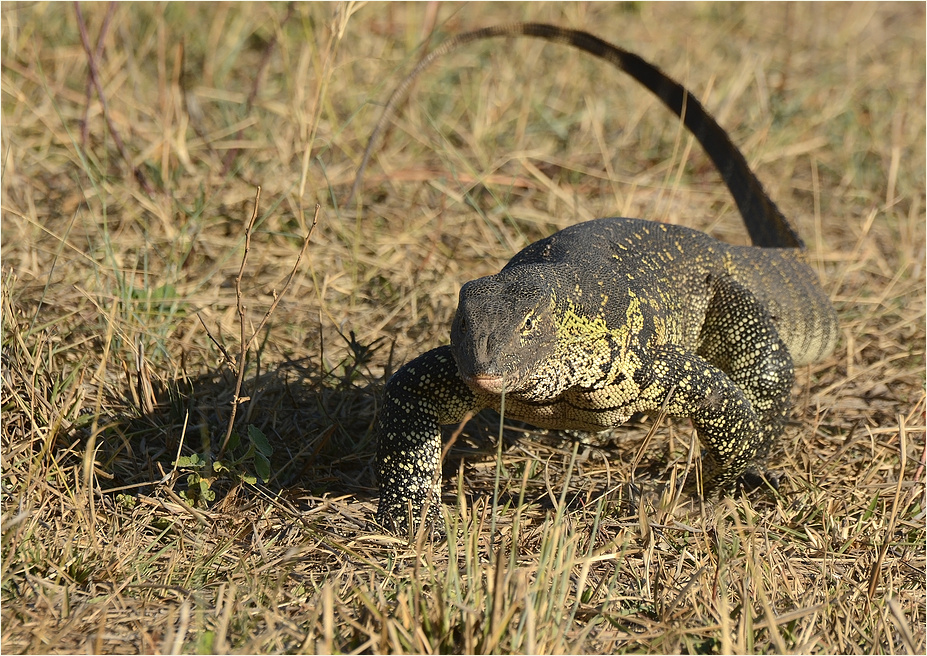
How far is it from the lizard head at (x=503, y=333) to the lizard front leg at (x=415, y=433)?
46 cm

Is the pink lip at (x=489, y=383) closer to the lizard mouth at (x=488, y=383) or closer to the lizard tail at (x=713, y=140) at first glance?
the lizard mouth at (x=488, y=383)

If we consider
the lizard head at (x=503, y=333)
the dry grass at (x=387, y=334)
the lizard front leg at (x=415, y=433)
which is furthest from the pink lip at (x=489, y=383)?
the lizard front leg at (x=415, y=433)

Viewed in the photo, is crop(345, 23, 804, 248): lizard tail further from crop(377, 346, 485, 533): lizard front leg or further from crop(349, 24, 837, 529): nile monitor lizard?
crop(377, 346, 485, 533): lizard front leg

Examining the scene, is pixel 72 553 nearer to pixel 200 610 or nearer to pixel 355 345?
pixel 200 610

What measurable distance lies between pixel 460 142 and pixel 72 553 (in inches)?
163

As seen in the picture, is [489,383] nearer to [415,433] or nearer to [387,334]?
[415,433]

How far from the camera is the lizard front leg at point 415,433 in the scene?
3.28 m

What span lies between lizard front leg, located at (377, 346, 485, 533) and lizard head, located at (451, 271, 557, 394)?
18.2 inches

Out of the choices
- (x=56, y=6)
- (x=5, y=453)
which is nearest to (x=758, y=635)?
(x=5, y=453)

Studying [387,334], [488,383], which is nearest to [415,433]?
[488,383]

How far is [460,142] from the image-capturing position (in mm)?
6402

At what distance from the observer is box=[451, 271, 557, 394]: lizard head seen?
2.65m

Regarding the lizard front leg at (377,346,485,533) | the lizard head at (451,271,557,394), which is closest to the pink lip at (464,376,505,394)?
the lizard head at (451,271,557,394)

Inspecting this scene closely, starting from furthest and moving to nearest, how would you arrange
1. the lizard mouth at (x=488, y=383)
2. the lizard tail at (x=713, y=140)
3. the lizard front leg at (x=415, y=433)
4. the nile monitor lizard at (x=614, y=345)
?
the lizard tail at (x=713, y=140), the lizard front leg at (x=415, y=433), the nile monitor lizard at (x=614, y=345), the lizard mouth at (x=488, y=383)
